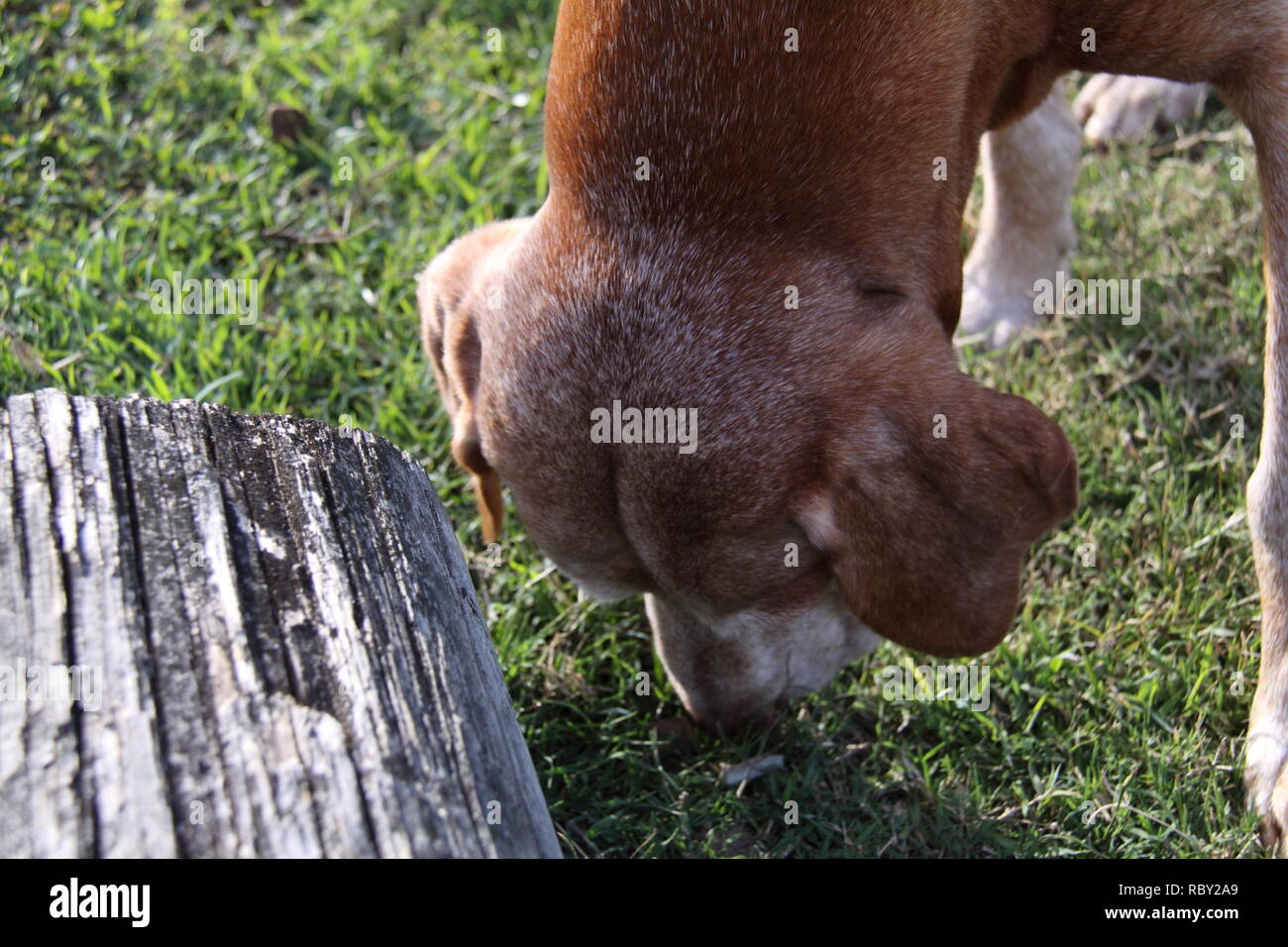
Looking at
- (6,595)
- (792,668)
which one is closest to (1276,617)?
(792,668)

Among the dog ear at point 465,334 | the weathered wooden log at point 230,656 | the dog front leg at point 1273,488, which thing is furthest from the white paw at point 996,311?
the weathered wooden log at point 230,656

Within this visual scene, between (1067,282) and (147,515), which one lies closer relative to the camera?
(147,515)

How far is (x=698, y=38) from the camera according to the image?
9.10ft

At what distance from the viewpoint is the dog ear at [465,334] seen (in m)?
3.28

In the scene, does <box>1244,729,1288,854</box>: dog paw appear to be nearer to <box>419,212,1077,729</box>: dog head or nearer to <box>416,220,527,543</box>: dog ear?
<box>419,212,1077,729</box>: dog head

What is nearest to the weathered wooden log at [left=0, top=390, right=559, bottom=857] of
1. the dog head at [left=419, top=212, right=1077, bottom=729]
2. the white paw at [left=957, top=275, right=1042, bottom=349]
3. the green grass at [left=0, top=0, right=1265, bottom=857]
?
the dog head at [left=419, top=212, right=1077, bottom=729]

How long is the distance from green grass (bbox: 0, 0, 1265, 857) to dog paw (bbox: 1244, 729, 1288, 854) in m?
0.09

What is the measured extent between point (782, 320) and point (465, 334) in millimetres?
933

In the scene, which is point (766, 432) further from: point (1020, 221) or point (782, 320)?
point (1020, 221)

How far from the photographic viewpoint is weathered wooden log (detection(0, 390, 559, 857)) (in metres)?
2.07

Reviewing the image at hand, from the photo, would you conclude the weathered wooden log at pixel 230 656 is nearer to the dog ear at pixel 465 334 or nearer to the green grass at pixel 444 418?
the dog ear at pixel 465 334
